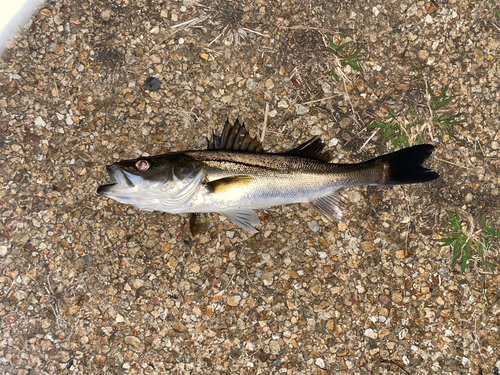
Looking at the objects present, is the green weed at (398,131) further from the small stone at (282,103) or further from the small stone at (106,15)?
the small stone at (106,15)

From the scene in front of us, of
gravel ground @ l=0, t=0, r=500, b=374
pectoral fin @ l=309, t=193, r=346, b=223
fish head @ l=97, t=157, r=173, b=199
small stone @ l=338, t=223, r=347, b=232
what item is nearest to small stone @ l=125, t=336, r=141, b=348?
gravel ground @ l=0, t=0, r=500, b=374

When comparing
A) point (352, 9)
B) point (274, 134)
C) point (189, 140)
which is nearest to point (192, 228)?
point (189, 140)

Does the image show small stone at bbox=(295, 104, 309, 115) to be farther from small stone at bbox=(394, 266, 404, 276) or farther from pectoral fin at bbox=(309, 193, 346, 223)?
small stone at bbox=(394, 266, 404, 276)

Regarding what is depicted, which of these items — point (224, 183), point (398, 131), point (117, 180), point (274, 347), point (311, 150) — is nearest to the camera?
point (117, 180)

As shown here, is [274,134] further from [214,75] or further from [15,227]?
[15,227]

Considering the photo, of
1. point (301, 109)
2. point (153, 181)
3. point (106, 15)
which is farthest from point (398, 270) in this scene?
point (106, 15)

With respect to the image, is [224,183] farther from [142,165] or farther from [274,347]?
[274,347]

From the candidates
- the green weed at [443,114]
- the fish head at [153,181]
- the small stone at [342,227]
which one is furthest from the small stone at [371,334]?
the fish head at [153,181]
